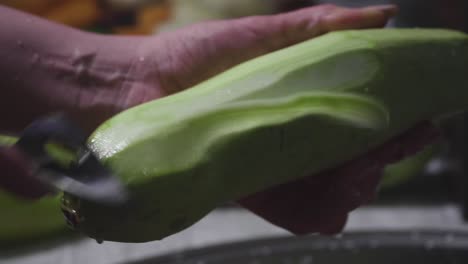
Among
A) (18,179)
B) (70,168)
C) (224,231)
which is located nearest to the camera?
(70,168)

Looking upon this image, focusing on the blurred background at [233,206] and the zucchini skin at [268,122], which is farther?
the blurred background at [233,206]

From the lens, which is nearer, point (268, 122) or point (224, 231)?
point (268, 122)

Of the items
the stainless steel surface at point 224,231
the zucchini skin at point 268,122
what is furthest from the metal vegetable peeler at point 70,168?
the stainless steel surface at point 224,231

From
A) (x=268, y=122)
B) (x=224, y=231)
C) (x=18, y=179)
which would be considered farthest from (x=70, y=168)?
(x=224, y=231)

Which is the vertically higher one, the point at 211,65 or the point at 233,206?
the point at 211,65

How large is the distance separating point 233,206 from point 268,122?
28 cm

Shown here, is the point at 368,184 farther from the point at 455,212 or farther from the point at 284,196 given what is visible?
the point at 455,212

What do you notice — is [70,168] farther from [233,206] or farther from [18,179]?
[233,206]

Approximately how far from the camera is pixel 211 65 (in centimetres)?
25

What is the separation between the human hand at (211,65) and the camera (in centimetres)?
25

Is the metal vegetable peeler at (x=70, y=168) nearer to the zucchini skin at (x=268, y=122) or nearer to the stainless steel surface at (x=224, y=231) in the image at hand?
the zucchini skin at (x=268, y=122)

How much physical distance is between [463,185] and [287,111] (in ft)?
1.09

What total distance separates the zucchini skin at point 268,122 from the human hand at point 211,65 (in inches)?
0.5

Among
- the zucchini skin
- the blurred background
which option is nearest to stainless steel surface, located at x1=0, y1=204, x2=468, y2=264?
the blurred background
